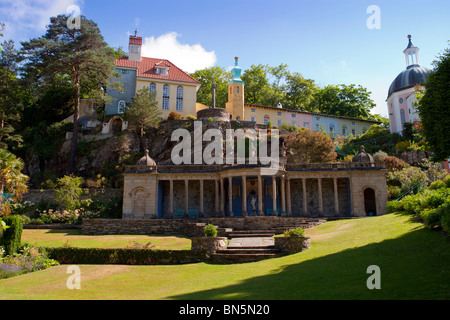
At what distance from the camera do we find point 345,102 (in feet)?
243

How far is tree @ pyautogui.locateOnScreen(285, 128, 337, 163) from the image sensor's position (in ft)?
141

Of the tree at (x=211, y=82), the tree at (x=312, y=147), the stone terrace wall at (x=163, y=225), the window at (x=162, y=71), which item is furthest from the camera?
the tree at (x=211, y=82)

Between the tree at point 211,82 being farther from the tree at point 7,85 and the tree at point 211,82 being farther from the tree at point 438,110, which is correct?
the tree at point 438,110

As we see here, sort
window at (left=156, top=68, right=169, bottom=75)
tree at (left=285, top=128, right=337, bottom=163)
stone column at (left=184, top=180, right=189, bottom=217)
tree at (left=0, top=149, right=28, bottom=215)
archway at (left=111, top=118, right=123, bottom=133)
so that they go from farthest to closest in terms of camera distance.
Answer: window at (left=156, top=68, right=169, bottom=75)
archway at (left=111, top=118, right=123, bottom=133)
tree at (left=285, top=128, right=337, bottom=163)
stone column at (left=184, top=180, right=189, bottom=217)
tree at (left=0, top=149, right=28, bottom=215)

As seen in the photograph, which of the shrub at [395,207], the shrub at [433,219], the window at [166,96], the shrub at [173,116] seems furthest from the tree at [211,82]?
the shrub at [433,219]

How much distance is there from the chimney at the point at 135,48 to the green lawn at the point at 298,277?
46960mm

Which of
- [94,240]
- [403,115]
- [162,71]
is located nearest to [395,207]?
[94,240]

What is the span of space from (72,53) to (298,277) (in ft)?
132

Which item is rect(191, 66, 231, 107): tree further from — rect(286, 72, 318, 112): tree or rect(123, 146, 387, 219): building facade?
rect(123, 146, 387, 219): building facade

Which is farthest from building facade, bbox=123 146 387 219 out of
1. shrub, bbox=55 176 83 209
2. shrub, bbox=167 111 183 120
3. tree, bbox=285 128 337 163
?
shrub, bbox=167 111 183 120

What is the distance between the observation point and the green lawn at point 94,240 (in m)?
22.5

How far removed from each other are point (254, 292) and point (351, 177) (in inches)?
1040

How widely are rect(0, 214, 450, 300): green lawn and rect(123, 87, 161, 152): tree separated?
30840 mm

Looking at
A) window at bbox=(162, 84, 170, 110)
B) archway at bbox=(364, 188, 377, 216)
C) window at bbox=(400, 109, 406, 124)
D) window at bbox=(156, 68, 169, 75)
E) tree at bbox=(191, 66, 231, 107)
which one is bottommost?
archway at bbox=(364, 188, 377, 216)
